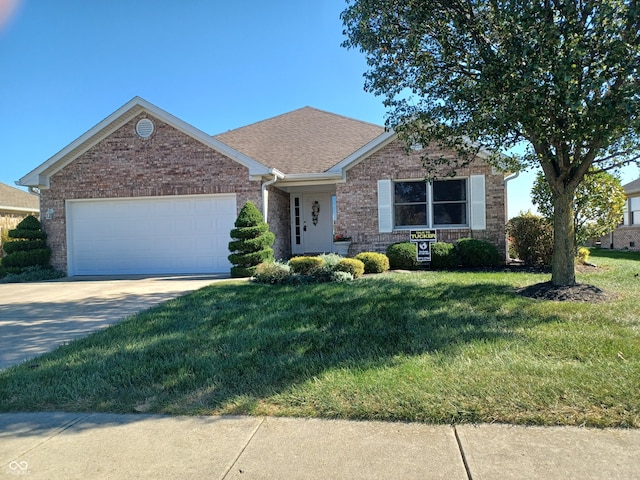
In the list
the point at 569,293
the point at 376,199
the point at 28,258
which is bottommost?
the point at 569,293

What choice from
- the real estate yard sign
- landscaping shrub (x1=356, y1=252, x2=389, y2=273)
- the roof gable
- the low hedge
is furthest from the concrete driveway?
the real estate yard sign

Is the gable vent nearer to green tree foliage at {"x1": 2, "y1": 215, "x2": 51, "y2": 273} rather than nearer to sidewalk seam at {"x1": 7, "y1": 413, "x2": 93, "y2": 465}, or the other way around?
green tree foliage at {"x1": 2, "y1": 215, "x2": 51, "y2": 273}

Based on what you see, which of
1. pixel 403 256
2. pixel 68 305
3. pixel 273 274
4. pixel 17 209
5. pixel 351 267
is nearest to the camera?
pixel 68 305

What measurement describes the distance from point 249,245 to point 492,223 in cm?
719

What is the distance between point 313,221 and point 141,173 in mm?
6189

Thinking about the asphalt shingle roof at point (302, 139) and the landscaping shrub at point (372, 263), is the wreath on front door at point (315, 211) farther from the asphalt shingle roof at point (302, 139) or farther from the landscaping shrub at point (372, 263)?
the landscaping shrub at point (372, 263)

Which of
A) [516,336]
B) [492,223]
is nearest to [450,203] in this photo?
[492,223]

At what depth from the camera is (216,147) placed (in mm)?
13125

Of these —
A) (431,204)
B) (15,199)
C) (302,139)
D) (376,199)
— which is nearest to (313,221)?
(302,139)

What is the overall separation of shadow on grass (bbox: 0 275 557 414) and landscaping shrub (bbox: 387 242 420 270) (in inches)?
162

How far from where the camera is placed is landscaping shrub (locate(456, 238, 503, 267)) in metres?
12.1

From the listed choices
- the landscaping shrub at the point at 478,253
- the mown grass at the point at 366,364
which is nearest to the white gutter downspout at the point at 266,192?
the landscaping shrub at the point at 478,253

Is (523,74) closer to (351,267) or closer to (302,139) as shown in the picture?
(351,267)

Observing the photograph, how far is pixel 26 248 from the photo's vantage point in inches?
528
